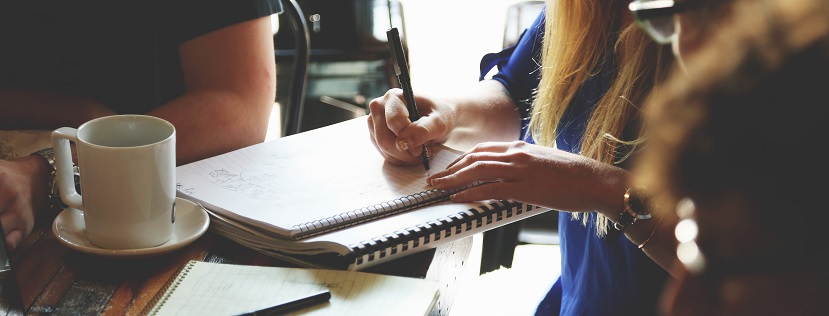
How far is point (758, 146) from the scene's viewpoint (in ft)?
0.98

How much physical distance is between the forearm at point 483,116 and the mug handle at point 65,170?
52 centimetres

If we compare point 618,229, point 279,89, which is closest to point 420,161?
point 618,229

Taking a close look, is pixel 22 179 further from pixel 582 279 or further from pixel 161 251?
pixel 582 279

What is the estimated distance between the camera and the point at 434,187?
88cm

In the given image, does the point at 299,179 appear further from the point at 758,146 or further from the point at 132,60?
the point at 758,146

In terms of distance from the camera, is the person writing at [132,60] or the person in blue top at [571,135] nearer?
the person in blue top at [571,135]

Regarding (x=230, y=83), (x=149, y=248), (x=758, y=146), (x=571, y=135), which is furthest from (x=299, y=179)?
(x=758, y=146)

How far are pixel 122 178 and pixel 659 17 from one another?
20.3 inches

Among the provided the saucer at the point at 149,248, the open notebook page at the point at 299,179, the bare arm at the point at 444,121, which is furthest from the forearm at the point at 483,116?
the saucer at the point at 149,248

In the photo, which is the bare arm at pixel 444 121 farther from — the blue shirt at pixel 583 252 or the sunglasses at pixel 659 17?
the sunglasses at pixel 659 17

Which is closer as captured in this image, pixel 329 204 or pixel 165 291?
pixel 165 291

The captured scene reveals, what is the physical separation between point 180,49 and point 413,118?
17.4 inches

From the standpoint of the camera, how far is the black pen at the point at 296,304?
66 centimetres

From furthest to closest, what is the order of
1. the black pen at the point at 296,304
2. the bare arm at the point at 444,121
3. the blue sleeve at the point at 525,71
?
the blue sleeve at the point at 525,71
the bare arm at the point at 444,121
the black pen at the point at 296,304
